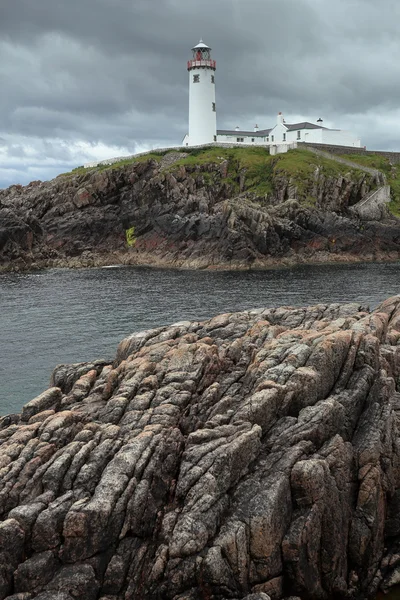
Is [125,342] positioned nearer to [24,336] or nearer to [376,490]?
[376,490]

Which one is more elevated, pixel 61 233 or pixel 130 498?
pixel 61 233

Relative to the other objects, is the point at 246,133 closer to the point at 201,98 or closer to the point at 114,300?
the point at 201,98

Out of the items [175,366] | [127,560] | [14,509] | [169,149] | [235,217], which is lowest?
[127,560]

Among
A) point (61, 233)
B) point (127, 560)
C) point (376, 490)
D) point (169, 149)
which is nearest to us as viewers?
point (127, 560)

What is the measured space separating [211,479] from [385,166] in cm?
15314

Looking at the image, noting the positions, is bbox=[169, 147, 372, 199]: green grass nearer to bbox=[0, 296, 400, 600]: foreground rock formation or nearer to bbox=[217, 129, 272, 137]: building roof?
bbox=[217, 129, 272, 137]: building roof

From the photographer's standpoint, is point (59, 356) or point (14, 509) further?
point (59, 356)

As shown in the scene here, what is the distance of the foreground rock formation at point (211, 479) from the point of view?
64.6 ft

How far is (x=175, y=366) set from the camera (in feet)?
92.4

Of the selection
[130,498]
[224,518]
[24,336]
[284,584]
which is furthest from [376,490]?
[24,336]

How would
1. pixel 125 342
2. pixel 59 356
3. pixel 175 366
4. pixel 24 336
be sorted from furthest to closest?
pixel 24 336 → pixel 59 356 → pixel 125 342 → pixel 175 366

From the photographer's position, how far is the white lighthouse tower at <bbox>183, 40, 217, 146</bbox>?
6176 inches

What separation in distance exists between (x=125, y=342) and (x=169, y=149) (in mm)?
133609

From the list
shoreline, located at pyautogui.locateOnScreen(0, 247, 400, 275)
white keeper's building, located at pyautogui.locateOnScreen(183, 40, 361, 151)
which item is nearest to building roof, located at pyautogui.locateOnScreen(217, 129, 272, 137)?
white keeper's building, located at pyautogui.locateOnScreen(183, 40, 361, 151)
